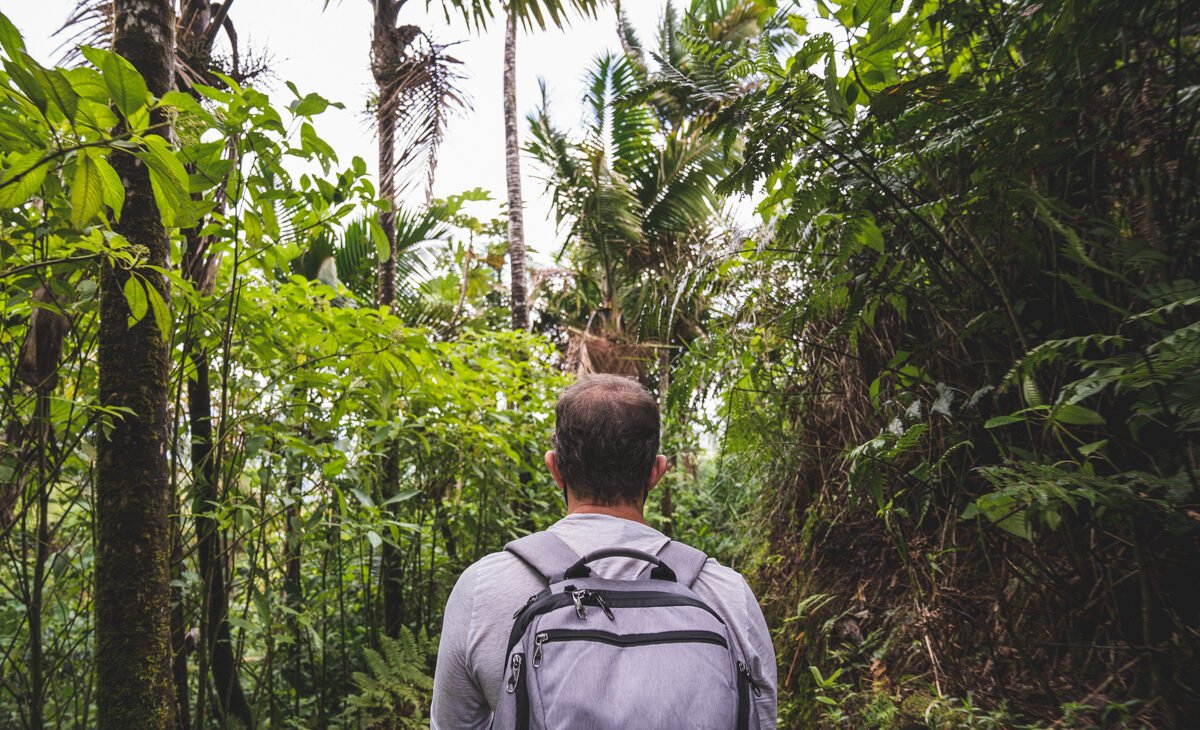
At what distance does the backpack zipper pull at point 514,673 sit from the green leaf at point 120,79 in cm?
111

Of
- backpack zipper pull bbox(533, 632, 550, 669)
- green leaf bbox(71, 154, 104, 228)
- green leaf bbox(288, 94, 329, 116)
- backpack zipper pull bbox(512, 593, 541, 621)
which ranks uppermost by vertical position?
green leaf bbox(288, 94, 329, 116)

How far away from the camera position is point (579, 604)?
112 cm

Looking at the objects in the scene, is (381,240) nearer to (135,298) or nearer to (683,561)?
(135,298)

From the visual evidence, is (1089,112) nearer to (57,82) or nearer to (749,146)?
(749,146)

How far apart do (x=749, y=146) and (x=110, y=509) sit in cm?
195

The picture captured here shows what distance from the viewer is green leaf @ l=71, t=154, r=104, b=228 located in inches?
40.2

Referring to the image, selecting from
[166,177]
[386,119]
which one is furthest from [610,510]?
[386,119]

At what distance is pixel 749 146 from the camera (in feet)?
6.17

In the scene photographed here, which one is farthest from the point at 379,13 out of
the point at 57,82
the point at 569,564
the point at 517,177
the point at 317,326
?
the point at 569,564

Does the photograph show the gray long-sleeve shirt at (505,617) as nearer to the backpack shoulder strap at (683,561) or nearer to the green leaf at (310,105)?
the backpack shoulder strap at (683,561)

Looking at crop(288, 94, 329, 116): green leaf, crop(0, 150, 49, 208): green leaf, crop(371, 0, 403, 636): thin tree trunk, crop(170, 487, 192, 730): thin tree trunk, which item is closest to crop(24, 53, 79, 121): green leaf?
crop(0, 150, 49, 208): green leaf

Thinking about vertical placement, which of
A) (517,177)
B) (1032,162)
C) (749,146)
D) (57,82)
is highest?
(517,177)

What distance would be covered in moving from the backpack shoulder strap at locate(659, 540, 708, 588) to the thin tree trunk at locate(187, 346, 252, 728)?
1423 millimetres

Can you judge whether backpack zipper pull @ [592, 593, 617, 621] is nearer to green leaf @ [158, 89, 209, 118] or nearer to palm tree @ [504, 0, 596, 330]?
green leaf @ [158, 89, 209, 118]
